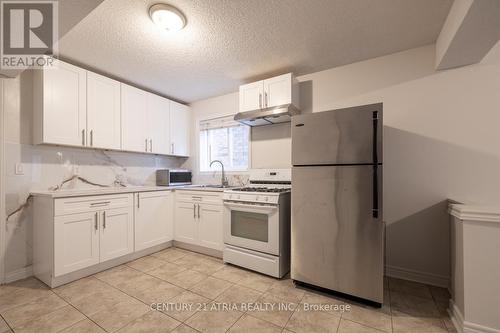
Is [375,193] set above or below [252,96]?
below

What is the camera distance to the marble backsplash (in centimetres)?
221

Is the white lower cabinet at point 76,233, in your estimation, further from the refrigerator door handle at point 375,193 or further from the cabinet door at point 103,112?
the refrigerator door handle at point 375,193

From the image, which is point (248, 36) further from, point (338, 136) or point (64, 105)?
point (64, 105)

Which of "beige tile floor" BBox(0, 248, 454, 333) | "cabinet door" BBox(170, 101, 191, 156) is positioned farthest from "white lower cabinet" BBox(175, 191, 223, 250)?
"cabinet door" BBox(170, 101, 191, 156)

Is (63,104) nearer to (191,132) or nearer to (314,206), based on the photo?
(191,132)

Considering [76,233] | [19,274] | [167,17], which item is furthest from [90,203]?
[167,17]

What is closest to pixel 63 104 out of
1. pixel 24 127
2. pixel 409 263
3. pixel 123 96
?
pixel 24 127

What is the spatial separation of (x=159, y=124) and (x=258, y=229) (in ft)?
7.69

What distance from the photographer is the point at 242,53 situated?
7.73 feet

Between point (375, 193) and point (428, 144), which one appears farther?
point (428, 144)

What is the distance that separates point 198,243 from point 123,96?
230 cm

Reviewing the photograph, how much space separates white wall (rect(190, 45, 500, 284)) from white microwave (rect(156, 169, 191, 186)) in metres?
2.81

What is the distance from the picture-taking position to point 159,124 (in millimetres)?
3398

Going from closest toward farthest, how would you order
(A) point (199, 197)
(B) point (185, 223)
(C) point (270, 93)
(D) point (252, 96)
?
1. (C) point (270, 93)
2. (D) point (252, 96)
3. (A) point (199, 197)
4. (B) point (185, 223)
